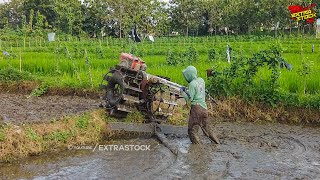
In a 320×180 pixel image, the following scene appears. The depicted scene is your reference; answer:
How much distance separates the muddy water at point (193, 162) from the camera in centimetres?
650

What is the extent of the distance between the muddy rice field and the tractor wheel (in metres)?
0.89

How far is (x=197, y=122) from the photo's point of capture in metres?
8.03

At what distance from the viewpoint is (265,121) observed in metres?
10.5

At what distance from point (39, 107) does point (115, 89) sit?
2775 mm

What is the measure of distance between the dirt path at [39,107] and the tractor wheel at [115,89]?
1.09m

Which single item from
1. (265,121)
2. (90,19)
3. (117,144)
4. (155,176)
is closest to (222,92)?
(265,121)

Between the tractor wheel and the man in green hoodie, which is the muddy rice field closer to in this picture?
the man in green hoodie

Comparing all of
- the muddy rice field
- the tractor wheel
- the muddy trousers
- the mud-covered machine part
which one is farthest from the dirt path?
the muddy trousers

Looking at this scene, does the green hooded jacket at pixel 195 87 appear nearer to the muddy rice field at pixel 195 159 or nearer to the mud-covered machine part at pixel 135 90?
the mud-covered machine part at pixel 135 90

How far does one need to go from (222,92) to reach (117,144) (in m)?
3.83

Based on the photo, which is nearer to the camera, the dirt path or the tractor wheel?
the tractor wheel

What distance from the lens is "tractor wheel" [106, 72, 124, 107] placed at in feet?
28.1

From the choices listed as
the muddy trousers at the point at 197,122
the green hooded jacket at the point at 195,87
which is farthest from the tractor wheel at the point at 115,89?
the muddy trousers at the point at 197,122

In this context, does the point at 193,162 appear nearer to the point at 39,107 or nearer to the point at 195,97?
the point at 195,97
